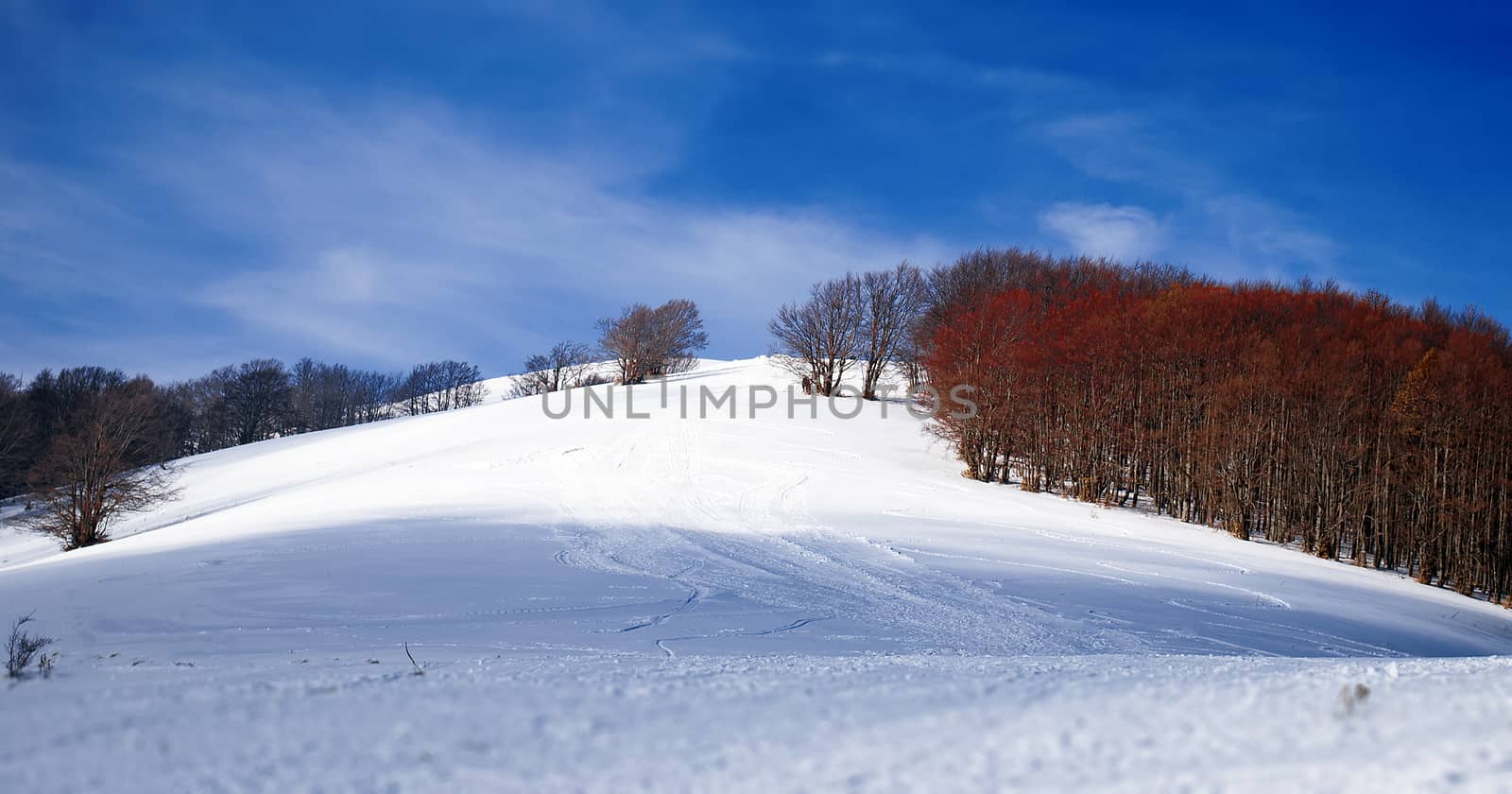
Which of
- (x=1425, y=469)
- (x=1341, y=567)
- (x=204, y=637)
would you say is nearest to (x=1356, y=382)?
(x=1425, y=469)

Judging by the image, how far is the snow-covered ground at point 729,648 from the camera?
7.52 feet

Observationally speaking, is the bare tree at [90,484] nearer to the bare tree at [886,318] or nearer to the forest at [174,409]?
the forest at [174,409]

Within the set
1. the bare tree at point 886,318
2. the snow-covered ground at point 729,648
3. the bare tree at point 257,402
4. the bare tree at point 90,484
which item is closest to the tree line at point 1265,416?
the snow-covered ground at point 729,648

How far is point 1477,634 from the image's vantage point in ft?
44.1

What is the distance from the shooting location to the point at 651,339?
63.8m

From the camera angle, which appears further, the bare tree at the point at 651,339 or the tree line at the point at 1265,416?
the bare tree at the point at 651,339

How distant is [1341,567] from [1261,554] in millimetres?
1932

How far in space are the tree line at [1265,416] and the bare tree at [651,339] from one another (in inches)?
1412

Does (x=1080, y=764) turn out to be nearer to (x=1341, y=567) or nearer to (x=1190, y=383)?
(x=1341, y=567)

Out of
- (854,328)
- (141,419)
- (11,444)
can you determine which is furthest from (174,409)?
(854,328)

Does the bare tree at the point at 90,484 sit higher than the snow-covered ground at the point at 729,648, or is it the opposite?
the snow-covered ground at the point at 729,648

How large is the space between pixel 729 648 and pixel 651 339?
57.9m

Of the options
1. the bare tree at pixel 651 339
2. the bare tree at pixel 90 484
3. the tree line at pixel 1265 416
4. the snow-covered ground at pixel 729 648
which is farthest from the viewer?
the bare tree at pixel 651 339

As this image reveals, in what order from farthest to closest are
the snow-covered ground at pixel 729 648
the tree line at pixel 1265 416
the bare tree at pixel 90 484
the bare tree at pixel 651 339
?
the bare tree at pixel 651 339 < the bare tree at pixel 90 484 < the tree line at pixel 1265 416 < the snow-covered ground at pixel 729 648
